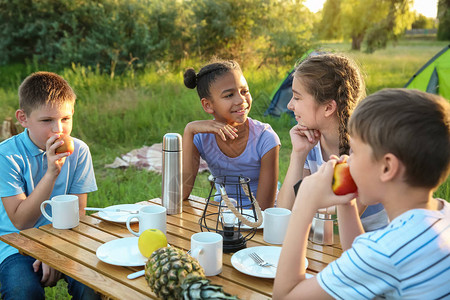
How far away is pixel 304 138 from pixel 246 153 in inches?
24.6

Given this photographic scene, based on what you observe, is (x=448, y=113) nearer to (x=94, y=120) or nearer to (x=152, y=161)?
(x=152, y=161)

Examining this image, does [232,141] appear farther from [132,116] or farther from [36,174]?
[132,116]

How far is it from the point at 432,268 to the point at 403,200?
8.3 inches

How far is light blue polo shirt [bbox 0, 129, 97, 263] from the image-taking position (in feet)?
7.65

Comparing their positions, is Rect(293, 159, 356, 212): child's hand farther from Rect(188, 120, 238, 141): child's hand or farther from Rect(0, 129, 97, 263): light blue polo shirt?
Rect(0, 129, 97, 263): light blue polo shirt

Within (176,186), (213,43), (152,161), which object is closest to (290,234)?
(176,186)

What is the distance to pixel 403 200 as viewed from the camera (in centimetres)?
131

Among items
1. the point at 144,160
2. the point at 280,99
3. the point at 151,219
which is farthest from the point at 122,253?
the point at 280,99

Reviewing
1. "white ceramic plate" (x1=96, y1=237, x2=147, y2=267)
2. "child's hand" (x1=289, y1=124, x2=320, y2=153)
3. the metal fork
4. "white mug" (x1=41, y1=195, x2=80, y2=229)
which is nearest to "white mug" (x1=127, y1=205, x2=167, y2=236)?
"white ceramic plate" (x1=96, y1=237, x2=147, y2=267)

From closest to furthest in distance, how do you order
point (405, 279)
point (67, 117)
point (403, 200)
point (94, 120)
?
point (405, 279) < point (403, 200) < point (67, 117) < point (94, 120)

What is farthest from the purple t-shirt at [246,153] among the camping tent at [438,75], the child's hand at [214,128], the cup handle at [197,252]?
the camping tent at [438,75]

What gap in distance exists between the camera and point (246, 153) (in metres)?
3.01

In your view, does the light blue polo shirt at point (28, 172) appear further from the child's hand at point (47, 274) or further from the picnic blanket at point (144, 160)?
the picnic blanket at point (144, 160)

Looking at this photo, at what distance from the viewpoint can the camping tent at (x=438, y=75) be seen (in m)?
6.73
